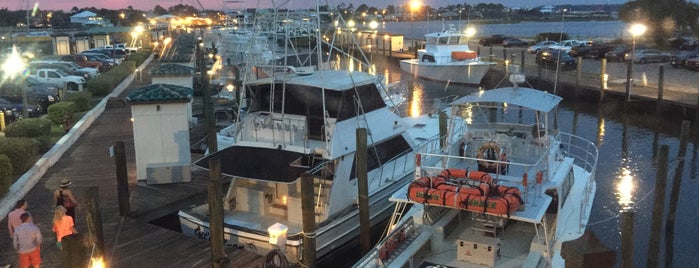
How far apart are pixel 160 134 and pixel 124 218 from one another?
3.12m

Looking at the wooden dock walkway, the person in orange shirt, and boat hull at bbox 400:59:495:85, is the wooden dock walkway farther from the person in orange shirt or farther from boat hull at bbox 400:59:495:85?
boat hull at bbox 400:59:495:85

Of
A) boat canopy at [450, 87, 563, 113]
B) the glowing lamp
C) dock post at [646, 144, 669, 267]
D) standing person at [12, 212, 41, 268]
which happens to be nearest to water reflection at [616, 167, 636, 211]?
dock post at [646, 144, 669, 267]

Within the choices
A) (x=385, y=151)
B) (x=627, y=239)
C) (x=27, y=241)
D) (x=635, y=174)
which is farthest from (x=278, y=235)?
(x=635, y=174)

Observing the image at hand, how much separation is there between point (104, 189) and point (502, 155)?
9722 mm

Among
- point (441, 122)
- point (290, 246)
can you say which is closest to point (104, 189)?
point (290, 246)

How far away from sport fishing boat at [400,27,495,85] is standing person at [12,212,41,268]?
111 feet

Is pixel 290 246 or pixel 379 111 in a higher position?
pixel 379 111

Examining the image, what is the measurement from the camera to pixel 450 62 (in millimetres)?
41000

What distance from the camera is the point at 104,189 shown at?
1402 cm

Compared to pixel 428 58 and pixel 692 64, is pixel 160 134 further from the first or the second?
pixel 692 64

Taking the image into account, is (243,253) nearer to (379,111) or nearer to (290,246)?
(290,246)

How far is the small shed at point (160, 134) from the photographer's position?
14.5m

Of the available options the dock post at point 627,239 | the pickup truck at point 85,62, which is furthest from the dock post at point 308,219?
the pickup truck at point 85,62

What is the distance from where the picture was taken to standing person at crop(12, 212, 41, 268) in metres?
8.57
